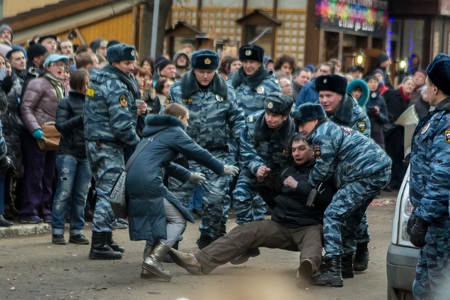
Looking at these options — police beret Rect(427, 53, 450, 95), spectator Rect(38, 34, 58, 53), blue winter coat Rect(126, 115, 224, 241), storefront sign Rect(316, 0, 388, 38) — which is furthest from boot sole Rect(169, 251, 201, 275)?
storefront sign Rect(316, 0, 388, 38)

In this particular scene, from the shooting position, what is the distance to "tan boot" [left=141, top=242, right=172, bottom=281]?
8.76m

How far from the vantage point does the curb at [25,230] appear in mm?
11242

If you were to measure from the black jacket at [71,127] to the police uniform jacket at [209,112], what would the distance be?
111 cm

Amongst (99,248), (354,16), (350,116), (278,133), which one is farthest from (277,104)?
(354,16)

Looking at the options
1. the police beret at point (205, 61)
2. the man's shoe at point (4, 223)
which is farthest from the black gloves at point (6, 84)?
the police beret at point (205, 61)

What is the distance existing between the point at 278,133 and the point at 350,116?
2.37ft

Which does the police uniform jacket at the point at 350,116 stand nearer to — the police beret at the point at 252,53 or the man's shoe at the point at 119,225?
the police beret at the point at 252,53

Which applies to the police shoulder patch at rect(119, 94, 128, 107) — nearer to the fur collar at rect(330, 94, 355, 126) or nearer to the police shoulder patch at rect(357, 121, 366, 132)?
the fur collar at rect(330, 94, 355, 126)

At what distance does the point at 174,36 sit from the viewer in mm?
26578

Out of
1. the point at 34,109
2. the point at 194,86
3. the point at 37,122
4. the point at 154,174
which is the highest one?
the point at 194,86

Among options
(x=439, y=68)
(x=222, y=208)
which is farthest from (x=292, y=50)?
(x=439, y=68)

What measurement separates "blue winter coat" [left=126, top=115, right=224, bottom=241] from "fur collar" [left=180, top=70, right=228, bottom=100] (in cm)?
133

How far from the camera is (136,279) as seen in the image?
8969 millimetres

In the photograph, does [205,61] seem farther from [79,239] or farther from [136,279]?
[136,279]
